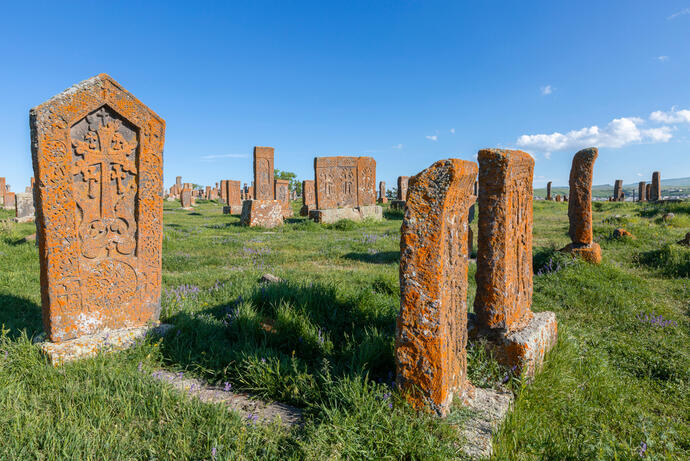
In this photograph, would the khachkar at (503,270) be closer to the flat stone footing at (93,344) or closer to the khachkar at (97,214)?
the flat stone footing at (93,344)

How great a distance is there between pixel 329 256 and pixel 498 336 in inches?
196

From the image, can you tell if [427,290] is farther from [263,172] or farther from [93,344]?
[263,172]

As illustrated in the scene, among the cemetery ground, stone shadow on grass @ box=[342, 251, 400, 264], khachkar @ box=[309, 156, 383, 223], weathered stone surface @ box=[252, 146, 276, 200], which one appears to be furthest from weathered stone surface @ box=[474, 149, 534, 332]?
weathered stone surface @ box=[252, 146, 276, 200]

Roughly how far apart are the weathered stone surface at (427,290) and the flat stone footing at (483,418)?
162mm

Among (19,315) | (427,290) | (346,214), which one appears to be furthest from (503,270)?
(346,214)

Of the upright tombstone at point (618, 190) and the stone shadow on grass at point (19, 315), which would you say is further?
the upright tombstone at point (618, 190)

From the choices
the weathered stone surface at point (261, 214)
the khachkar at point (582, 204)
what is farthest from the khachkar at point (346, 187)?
the khachkar at point (582, 204)

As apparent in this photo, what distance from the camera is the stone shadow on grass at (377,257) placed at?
730 centimetres

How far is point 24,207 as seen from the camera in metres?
14.1

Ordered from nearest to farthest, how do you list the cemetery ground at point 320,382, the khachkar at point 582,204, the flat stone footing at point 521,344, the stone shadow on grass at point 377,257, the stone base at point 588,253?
1. the cemetery ground at point 320,382
2. the flat stone footing at point 521,344
3. the stone base at point 588,253
4. the khachkar at point 582,204
5. the stone shadow on grass at point 377,257

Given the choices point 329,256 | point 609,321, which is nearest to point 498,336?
point 609,321

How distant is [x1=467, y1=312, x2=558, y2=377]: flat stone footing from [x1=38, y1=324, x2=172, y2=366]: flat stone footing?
105 inches

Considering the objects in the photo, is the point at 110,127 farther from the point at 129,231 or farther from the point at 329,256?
the point at 329,256

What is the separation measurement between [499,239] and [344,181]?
11382 mm
